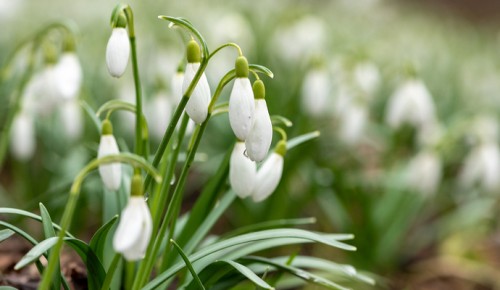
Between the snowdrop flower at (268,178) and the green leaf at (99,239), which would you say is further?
the snowdrop flower at (268,178)

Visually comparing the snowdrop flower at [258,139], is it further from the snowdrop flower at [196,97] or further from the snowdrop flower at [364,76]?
the snowdrop flower at [364,76]

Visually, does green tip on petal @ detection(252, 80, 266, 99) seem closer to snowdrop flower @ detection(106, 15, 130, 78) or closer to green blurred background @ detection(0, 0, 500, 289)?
snowdrop flower @ detection(106, 15, 130, 78)

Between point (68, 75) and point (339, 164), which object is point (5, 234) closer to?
point (68, 75)

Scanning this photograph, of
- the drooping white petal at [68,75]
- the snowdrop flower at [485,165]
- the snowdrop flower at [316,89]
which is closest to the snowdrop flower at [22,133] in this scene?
the drooping white petal at [68,75]

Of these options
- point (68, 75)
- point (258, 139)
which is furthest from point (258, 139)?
point (68, 75)

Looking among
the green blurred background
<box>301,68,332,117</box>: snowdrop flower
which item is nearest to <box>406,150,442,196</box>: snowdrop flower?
the green blurred background

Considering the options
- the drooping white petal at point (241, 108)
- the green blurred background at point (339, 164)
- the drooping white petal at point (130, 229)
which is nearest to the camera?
the drooping white petal at point (130, 229)

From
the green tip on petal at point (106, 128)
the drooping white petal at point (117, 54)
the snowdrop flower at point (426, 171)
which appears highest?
the snowdrop flower at point (426, 171)
